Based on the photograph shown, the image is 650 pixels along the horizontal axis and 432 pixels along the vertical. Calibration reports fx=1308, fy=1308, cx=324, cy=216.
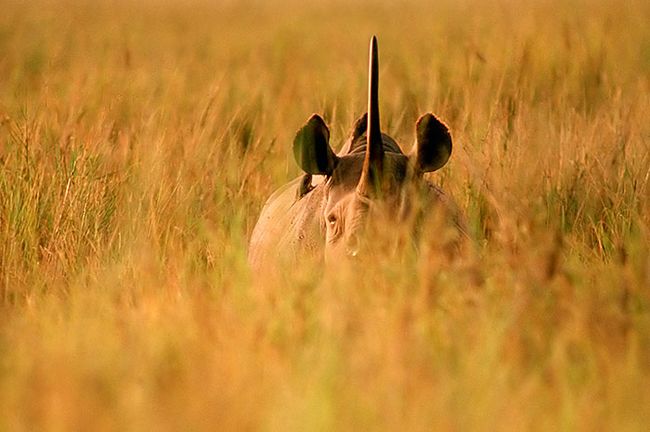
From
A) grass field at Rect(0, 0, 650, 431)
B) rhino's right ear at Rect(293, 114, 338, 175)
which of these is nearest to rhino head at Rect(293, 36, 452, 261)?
rhino's right ear at Rect(293, 114, 338, 175)

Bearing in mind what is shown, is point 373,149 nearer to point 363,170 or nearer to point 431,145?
point 363,170

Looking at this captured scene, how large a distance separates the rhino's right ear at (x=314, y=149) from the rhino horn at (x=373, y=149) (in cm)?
43

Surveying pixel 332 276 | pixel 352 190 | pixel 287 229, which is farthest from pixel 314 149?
pixel 332 276

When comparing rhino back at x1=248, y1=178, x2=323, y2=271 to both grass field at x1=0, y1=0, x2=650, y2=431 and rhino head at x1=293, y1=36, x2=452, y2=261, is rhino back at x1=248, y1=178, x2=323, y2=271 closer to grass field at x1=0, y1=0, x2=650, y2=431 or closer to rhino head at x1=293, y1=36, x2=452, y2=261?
rhino head at x1=293, y1=36, x2=452, y2=261

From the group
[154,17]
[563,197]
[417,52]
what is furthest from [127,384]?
[154,17]

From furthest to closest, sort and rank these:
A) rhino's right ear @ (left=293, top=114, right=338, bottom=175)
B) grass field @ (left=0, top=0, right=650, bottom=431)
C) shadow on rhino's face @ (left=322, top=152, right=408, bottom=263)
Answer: rhino's right ear @ (left=293, top=114, right=338, bottom=175), shadow on rhino's face @ (left=322, top=152, right=408, bottom=263), grass field @ (left=0, top=0, right=650, bottom=431)

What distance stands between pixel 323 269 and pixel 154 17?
1727cm

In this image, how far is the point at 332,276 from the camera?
4.02 metres

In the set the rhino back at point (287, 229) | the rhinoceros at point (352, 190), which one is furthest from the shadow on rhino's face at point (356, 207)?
the rhino back at point (287, 229)

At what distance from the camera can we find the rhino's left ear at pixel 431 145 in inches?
197

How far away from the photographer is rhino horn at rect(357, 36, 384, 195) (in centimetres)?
445

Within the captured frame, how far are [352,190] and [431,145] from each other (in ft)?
1.35

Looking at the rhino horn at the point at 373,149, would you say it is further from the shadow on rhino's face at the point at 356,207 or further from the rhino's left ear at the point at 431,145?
the rhino's left ear at the point at 431,145

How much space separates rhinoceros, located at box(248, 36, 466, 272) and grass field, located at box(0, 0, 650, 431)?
0.23 metres
